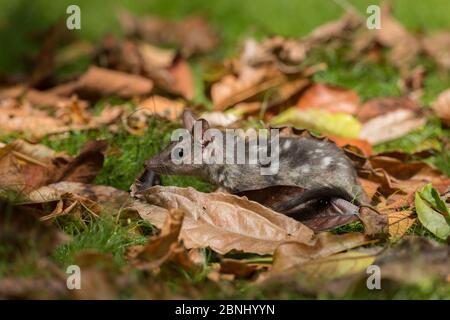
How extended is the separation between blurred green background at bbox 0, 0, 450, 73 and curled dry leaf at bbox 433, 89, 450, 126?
2.12 m

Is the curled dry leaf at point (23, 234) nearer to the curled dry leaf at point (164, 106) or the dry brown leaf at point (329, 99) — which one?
the curled dry leaf at point (164, 106)

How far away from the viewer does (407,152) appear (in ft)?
16.2

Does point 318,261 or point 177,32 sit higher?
point 177,32

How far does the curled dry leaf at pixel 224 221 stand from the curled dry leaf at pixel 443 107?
2.29 metres

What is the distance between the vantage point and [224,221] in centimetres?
363

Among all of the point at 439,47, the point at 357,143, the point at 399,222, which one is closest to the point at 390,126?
the point at 357,143

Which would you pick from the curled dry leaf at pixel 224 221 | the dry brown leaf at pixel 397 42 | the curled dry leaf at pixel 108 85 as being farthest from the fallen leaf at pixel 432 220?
the dry brown leaf at pixel 397 42

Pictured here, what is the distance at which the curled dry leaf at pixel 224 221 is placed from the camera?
Result: 346 centimetres

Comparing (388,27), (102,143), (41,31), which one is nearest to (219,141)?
(102,143)

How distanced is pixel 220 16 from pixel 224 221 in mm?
4987

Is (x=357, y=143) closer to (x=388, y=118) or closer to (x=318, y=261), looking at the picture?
(x=388, y=118)

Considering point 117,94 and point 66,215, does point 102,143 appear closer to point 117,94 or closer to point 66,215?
point 66,215

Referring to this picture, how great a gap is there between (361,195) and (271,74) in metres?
1.95

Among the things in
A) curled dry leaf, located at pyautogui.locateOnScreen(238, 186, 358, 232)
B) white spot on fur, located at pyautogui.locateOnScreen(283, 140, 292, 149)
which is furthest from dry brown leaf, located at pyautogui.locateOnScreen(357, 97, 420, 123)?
curled dry leaf, located at pyautogui.locateOnScreen(238, 186, 358, 232)
